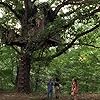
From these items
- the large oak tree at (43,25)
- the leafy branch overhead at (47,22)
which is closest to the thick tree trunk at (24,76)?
the large oak tree at (43,25)

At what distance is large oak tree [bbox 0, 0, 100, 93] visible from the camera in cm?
1966

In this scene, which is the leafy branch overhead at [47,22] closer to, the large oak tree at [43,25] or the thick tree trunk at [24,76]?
the large oak tree at [43,25]

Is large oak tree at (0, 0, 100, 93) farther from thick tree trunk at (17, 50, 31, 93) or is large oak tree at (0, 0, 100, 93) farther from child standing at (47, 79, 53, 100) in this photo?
child standing at (47, 79, 53, 100)

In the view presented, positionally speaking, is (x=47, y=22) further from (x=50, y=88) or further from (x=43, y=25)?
(x=50, y=88)

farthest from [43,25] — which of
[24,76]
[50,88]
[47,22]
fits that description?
[50,88]

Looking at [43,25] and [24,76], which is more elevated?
[43,25]

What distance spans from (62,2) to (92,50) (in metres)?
11.4

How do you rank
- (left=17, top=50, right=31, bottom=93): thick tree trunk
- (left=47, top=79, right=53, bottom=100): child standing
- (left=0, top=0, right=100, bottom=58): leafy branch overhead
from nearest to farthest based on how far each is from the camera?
(left=47, top=79, right=53, bottom=100): child standing
(left=0, top=0, right=100, bottom=58): leafy branch overhead
(left=17, top=50, right=31, bottom=93): thick tree trunk

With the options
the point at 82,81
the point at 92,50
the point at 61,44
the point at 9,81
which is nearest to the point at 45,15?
the point at 61,44

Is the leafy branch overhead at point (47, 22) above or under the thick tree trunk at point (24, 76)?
above

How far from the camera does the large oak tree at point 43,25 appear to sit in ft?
64.5

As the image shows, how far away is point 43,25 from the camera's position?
2138 centimetres

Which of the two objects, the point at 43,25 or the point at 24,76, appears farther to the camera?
the point at 24,76

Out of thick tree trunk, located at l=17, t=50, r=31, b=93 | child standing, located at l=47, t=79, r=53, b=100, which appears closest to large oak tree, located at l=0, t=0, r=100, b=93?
thick tree trunk, located at l=17, t=50, r=31, b=93
